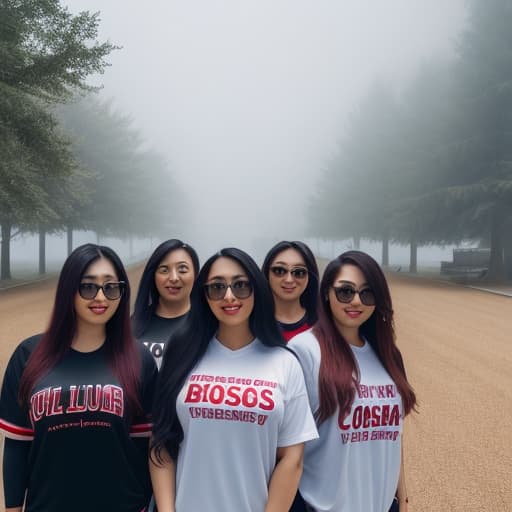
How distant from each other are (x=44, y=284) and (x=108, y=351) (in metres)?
22.4

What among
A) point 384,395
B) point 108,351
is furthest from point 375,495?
point 108,351

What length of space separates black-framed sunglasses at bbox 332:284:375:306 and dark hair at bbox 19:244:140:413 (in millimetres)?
1018

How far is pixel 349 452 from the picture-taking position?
2.25 meters

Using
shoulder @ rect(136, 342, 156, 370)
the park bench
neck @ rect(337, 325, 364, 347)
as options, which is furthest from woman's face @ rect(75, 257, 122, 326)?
the park bench

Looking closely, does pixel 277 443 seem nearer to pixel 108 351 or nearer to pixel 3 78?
pixel 108 351

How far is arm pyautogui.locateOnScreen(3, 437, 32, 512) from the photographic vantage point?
2195mm

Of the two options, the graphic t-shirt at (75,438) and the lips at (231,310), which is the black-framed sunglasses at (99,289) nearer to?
the graphic t-shirt at (75,438)

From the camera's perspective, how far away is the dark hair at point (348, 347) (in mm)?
2246

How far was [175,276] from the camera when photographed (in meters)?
3.70

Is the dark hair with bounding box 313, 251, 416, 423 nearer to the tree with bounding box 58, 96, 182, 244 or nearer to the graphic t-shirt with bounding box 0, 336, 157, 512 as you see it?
the graphic t-shirt with bounding box 0, 336, 157, 512

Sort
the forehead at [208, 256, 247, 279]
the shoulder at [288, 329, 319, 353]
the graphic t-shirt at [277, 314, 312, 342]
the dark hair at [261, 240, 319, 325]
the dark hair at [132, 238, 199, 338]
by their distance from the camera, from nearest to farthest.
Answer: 1. the forehead at [208, 256, 247, 279]
2. the shoulder at [288, 329, 319, 353]
3. the dark hair at [132, 238, 199, 338]
4. the graphic t-shirt at [277, 314, 312, 342]
5. the dark hair at [261, 240, 319, 325]

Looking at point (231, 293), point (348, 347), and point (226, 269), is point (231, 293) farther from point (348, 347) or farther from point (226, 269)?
point (348, 347)

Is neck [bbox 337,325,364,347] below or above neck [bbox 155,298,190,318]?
above

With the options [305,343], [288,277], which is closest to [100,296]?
[305,343]
